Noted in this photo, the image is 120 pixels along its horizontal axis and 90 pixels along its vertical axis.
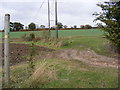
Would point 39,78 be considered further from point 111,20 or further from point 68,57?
point 111,20

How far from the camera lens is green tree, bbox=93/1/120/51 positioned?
7.62 metres

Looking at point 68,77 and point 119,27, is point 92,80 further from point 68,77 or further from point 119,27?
point 119,27

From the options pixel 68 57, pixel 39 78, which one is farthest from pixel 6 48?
pixel 68 57

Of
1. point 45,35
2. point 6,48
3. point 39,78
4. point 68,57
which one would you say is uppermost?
point 45,35

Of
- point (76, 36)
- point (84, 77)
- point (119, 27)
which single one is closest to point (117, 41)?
point (119, 27)

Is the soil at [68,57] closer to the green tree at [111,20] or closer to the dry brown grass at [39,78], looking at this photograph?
the green tree at [111,20]

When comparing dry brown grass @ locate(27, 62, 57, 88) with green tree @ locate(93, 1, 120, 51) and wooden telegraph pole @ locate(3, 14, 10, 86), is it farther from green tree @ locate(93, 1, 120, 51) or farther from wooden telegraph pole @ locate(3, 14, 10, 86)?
green tree @ locate(93, 1, 120, 51)

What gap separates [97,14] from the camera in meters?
8.77

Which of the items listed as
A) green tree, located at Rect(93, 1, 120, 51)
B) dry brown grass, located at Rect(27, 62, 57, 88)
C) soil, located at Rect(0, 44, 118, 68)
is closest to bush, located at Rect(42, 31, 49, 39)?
soil, located at Rect(0, 44, 118, 68)

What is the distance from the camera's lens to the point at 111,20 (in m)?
7.98

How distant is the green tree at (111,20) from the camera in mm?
7621

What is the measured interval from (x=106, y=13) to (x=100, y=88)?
5961 mm

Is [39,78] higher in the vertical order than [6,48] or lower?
lower

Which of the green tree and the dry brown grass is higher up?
the green tree
